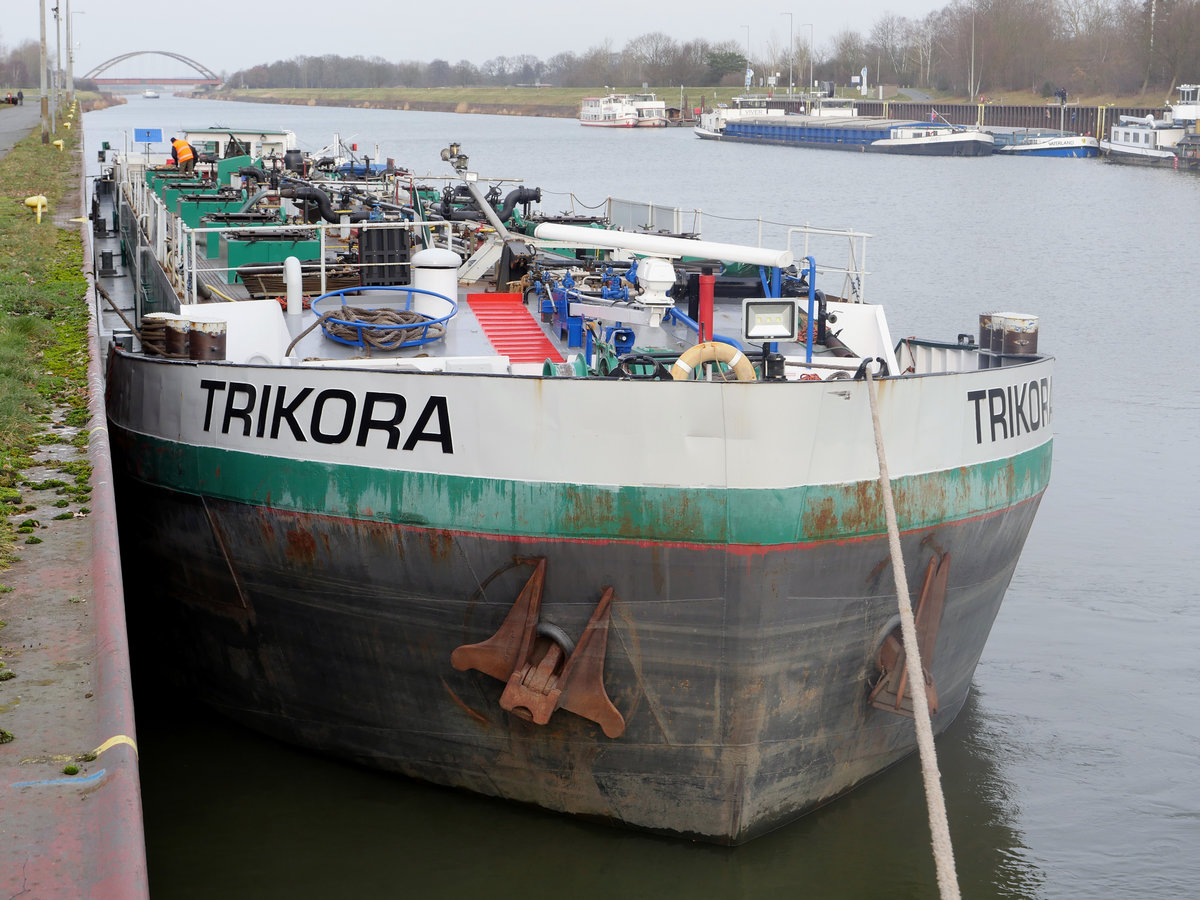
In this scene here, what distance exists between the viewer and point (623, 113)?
143125 mm

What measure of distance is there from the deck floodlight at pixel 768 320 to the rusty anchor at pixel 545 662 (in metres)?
1.99

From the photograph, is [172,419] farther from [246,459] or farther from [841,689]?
[841,689]

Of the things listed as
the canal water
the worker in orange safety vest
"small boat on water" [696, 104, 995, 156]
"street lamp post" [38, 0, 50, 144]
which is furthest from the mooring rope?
"small boat on water" [696, 104, 995, 156]

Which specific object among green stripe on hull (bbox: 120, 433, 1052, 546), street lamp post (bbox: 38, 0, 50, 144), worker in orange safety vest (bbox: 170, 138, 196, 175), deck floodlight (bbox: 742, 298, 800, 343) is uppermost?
street lamp post (bbox: 38, 0, 50, 144)

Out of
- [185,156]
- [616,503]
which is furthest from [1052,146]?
[616,503]

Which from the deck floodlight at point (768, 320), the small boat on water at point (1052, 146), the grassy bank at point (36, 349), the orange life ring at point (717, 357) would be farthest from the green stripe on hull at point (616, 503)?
the small boat on water at point (1052, 146)

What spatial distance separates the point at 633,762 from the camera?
830 cm

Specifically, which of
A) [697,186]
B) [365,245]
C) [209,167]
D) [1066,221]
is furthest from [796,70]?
[365,245]

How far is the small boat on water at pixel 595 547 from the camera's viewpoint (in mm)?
7789

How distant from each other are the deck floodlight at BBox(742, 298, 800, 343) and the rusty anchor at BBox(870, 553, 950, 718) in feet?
6.06

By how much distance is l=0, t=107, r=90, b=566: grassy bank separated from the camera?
873 cm

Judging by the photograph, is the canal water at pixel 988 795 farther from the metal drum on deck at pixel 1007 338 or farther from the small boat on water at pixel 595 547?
the metal drum on deck at pixel 1007 338

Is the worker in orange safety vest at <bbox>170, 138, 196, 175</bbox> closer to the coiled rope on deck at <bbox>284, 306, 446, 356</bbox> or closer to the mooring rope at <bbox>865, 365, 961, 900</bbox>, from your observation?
the coiled rope on deck at <bbox>284, 306, 446, 356</bbox>

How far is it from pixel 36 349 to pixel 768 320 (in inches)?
311
